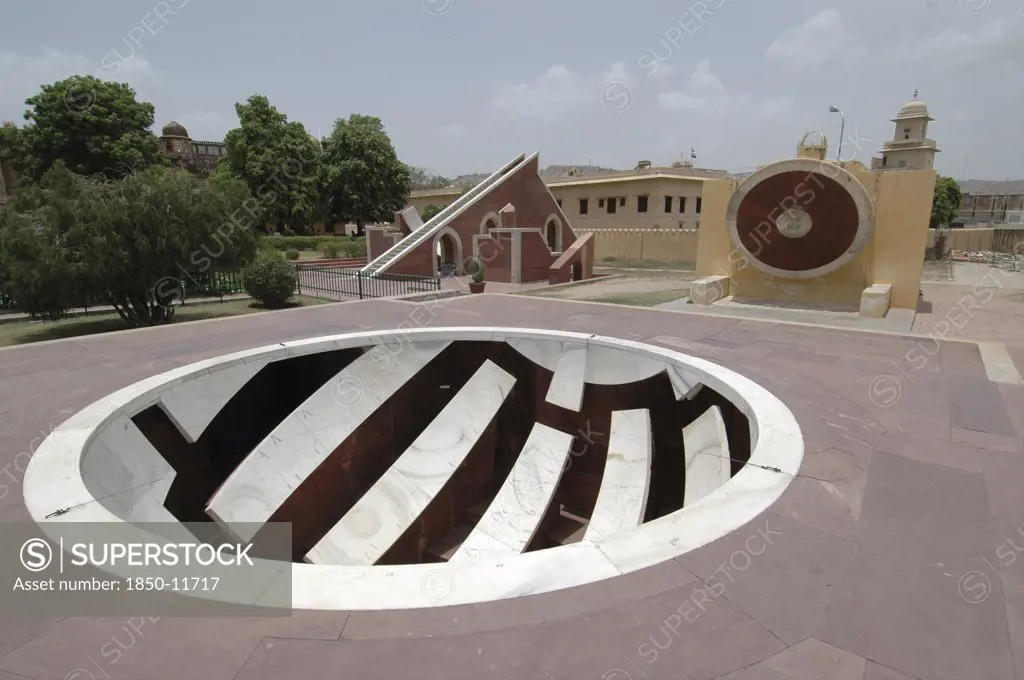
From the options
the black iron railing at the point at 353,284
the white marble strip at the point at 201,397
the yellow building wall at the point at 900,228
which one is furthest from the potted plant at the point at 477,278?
the yellow building wall at the point at 900,228

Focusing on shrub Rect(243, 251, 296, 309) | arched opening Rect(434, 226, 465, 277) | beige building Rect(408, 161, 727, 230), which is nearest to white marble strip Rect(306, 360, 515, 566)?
shrub Rect(243, 251, 296, 309)

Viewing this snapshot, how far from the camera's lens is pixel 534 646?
8.39 feet

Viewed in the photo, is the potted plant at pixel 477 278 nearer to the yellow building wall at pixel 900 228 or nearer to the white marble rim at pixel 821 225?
the white marble rim at pixel 821 225

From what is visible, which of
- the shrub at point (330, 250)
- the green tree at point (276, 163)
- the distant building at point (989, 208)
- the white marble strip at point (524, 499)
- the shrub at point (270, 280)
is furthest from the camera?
the distant building at point (989, 208)

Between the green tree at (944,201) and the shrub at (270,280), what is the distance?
51.6 metres

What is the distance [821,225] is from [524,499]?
10.4 m

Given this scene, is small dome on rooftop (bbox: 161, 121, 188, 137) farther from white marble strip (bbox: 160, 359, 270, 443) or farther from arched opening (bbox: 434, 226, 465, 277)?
white marble strip (bbox: 160, 359, 270, 443)

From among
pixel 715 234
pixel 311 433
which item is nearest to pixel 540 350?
pixel 311 433

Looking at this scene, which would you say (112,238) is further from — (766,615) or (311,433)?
(766,615)

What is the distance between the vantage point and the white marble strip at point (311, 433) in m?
6.69

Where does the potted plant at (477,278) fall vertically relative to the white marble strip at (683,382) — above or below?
above

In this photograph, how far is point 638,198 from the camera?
121 feet

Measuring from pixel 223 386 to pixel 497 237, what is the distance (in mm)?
16474

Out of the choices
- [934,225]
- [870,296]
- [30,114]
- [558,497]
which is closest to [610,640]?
[558,497]
